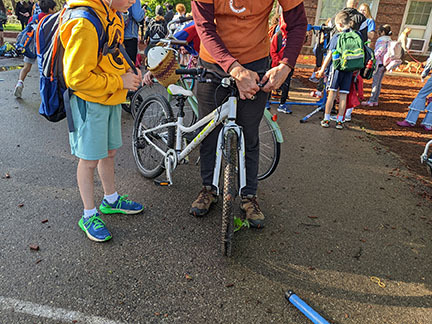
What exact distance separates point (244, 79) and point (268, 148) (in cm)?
149

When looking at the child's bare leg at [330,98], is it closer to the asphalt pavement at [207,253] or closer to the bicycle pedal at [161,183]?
the asphalt pavement at [207,253]

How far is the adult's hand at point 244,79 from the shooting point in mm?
2346

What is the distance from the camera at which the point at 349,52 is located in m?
5.54

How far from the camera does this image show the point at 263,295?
7.50ft

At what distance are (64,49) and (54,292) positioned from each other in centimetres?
161

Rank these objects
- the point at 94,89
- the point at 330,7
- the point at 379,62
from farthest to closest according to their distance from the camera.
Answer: the point at 330,7, the point at 379,62, the point at 94,89

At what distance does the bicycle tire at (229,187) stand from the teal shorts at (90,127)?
3.06ft

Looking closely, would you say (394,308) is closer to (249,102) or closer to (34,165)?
(249,102)

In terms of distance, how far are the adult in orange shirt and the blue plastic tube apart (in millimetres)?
852

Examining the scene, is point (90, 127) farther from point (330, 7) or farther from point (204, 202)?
point (330, 7)

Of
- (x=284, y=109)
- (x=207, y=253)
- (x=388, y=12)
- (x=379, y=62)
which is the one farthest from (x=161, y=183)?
(x=388, y=12)

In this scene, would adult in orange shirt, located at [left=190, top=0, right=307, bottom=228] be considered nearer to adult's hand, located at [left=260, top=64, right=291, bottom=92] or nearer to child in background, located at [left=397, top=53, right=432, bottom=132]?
adult's hand, located at [left=260, top=64, right=291, bottom=92]

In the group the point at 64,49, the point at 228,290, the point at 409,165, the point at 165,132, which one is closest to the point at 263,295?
the point at 228,290

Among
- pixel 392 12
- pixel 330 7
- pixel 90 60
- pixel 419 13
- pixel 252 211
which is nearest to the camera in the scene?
pixel 90 60
